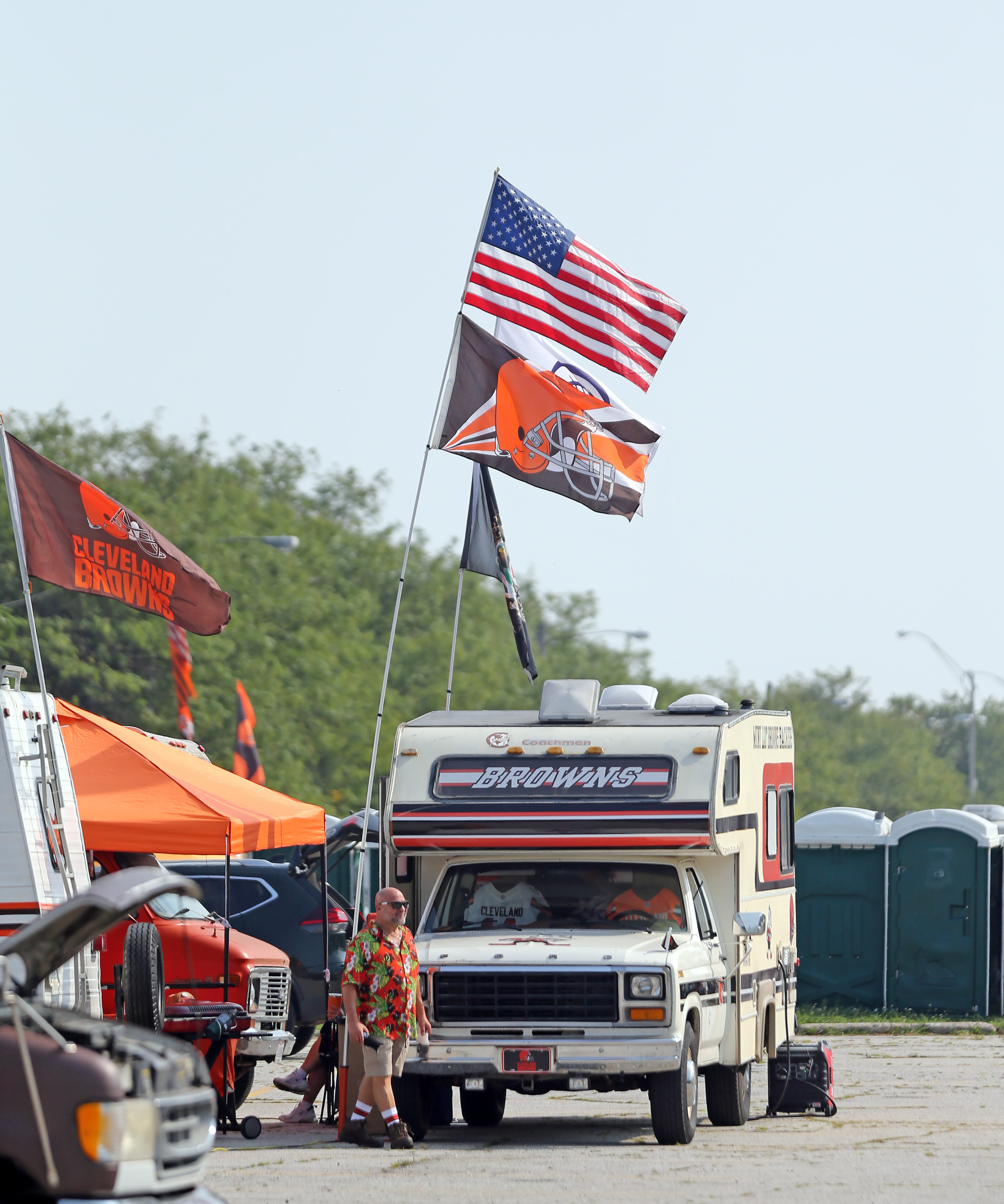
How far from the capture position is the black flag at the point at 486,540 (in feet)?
54.0

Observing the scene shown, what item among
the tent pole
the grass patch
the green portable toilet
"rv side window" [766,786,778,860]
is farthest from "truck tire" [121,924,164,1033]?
the green portable toilet

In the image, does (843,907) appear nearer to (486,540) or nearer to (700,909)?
(486,540)

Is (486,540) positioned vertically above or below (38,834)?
above

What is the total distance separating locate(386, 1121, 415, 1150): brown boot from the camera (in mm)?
11578

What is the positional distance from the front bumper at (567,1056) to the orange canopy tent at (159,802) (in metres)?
2.56

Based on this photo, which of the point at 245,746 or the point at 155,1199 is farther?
the point at 245,746

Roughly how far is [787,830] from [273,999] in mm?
4312

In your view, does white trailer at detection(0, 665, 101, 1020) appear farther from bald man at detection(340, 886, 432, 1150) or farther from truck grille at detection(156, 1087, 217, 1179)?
truck grille at detection(156, 1087, 217, 1179)

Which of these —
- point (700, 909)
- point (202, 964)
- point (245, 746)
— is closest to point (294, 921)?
point (202, 964)

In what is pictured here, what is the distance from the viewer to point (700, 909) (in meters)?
12.9

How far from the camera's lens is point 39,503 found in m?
13.2

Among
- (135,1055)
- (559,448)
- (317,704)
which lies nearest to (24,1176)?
(135,1055)

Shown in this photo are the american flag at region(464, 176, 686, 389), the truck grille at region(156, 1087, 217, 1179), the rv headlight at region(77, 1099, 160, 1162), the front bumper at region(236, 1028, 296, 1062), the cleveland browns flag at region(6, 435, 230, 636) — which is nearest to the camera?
the rv headlight at region(77, 1099, 160, 1162)

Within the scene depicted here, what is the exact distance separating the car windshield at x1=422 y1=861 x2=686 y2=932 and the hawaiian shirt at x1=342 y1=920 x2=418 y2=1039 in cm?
127
